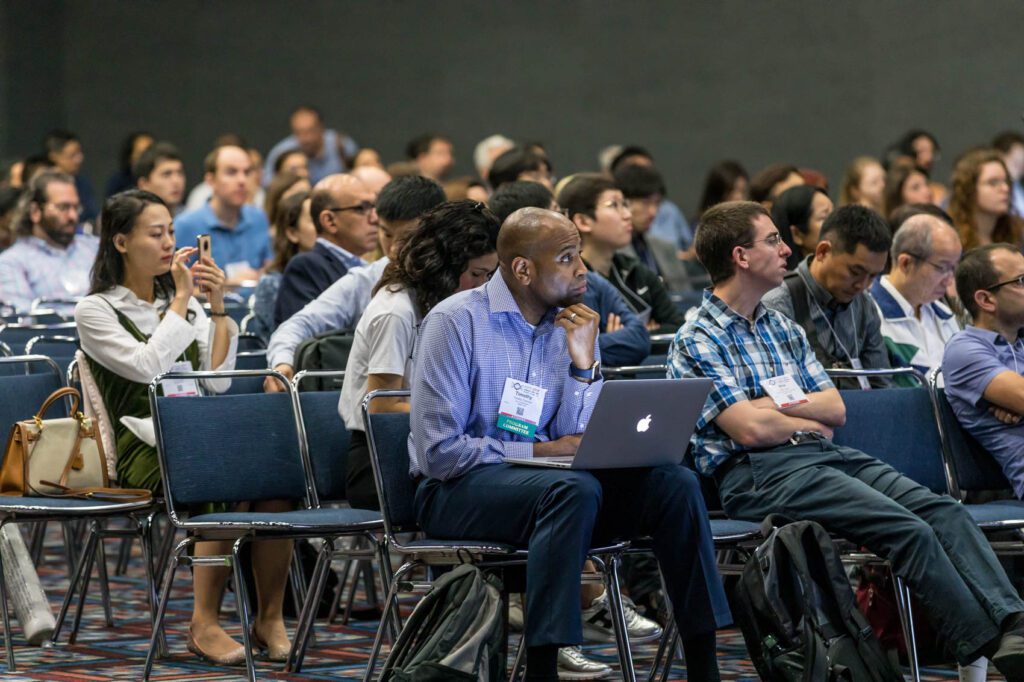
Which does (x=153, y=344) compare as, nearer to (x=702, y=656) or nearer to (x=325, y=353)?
(x=325, y=353)

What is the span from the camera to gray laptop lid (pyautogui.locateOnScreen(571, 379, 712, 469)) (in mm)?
3857

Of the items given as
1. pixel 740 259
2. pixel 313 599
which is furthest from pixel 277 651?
pixel 740 259

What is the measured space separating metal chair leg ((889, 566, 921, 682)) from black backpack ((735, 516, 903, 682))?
Answer: 222mm

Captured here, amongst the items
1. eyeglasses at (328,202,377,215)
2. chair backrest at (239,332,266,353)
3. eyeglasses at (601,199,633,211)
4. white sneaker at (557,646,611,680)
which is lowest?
white sneaker at (557,646,611,680)

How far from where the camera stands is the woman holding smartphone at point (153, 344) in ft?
16.4

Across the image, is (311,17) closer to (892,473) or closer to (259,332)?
(259,332)

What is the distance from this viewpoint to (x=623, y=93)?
13.2 m

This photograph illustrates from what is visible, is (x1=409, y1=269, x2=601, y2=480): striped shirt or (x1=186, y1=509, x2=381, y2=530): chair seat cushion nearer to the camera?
(x1=409, y1=269, x2=601, y2=480): striped shirt

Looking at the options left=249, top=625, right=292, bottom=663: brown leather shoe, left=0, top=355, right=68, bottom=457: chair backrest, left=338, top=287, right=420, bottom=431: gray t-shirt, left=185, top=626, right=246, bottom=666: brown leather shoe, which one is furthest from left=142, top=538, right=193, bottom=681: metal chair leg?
left=0, top=355, right=68, bottom=457: chair backrest

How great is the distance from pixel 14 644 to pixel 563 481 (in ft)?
7.29

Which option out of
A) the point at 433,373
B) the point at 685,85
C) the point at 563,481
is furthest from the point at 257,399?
the point at 685,85

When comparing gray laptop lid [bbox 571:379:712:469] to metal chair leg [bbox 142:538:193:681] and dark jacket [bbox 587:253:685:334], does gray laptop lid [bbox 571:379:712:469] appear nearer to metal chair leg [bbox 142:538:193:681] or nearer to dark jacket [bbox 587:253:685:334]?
metal chair leg [bbox 142:538:193:681]

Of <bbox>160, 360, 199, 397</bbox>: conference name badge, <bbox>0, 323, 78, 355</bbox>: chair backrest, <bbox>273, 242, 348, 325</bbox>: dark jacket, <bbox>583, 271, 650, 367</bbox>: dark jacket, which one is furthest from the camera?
<bbox>0, 323, 78, 355</bbox>: chair backrest

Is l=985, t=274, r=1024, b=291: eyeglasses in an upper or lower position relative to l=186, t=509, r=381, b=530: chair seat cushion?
upper
